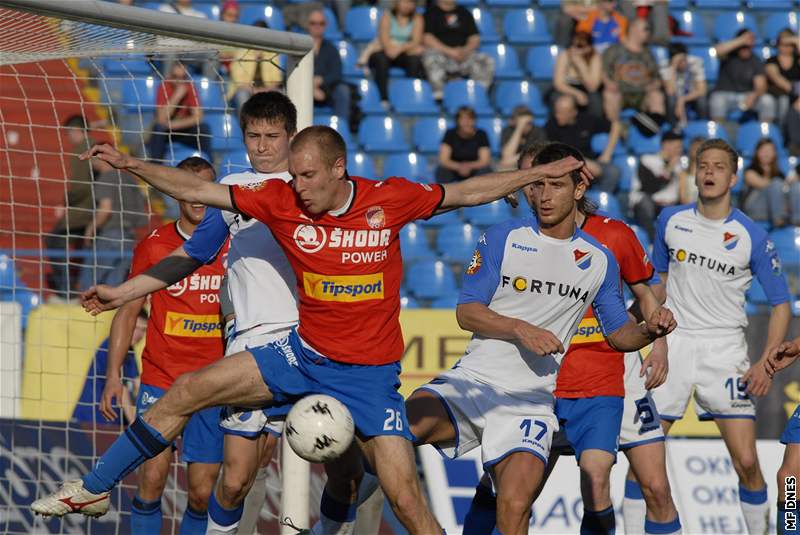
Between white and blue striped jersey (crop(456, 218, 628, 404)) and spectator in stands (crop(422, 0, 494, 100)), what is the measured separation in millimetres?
8358

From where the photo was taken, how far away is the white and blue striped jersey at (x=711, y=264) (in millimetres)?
8438

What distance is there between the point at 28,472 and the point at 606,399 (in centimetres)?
473

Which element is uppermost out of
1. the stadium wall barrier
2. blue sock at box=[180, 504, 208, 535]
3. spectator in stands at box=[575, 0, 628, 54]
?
spectator in stands at box=[575, 0, 628, 54]

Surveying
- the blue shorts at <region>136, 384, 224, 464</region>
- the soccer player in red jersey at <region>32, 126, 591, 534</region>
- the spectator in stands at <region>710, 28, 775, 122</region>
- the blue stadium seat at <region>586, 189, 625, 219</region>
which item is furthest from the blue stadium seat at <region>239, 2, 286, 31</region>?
the soccer player in red jersey at <region>32, 126, 591, 534</region>

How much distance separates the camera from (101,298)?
6.13 meters

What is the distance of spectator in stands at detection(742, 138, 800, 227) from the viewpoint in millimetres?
13305

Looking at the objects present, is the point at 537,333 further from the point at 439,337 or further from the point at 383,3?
the point at 383,3

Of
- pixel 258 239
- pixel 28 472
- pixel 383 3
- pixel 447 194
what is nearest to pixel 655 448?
pixel 447 194

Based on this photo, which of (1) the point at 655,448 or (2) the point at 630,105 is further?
(2) the point at 630,105

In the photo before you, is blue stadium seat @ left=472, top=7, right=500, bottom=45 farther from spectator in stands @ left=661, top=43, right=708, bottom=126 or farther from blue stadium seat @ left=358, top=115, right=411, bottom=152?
spectator in stands @ left=661, top=43, right=708, bottom=126

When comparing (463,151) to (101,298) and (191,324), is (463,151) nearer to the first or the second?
(191,324)

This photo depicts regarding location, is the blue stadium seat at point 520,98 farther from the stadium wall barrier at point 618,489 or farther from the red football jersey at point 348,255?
the red football jersey at point 348,255

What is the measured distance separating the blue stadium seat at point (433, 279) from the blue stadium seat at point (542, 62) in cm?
437

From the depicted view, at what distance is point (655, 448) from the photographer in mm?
7340
